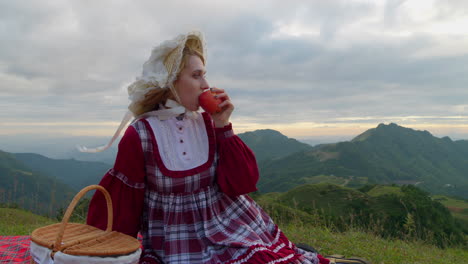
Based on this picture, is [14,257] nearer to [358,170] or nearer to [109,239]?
[109,239]

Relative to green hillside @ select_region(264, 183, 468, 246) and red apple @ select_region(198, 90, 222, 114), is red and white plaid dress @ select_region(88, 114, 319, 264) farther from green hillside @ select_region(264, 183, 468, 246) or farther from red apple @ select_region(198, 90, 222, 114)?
green hillside @ select_region(264, 183, 468, 246)

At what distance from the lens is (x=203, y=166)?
2.84 metres

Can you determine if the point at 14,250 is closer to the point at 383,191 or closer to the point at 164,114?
the point at 164,114

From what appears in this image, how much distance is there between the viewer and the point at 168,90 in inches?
119

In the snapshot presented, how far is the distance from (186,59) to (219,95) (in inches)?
17.1

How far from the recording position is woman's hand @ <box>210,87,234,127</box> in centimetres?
289

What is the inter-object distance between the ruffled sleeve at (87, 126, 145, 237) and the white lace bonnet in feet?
1.12

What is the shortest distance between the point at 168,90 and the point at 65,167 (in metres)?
158

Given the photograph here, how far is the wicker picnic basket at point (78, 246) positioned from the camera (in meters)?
2.05

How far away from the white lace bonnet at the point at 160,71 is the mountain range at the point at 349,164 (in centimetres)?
6079

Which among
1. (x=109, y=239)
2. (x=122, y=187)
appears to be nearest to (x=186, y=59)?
(x=122, y=187)

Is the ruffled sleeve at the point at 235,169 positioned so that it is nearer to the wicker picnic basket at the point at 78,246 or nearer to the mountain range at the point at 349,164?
the wicker picnic basket at the point at 78,246

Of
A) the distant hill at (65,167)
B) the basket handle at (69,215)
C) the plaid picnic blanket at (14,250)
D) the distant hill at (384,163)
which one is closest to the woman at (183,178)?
the basket handle at (69,215)

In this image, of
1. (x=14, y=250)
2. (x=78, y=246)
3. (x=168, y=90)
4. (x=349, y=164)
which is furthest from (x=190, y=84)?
(x=349, y=164)
